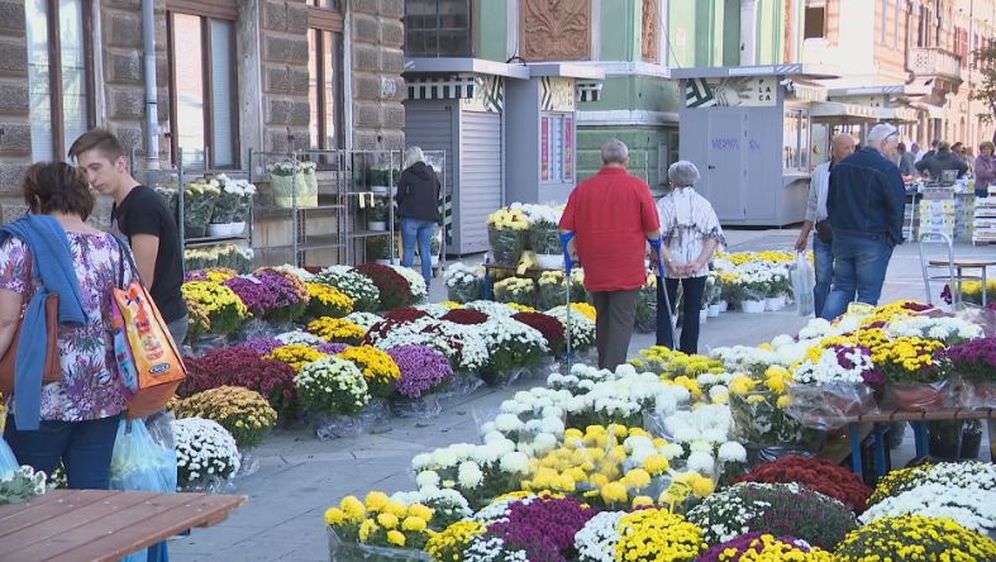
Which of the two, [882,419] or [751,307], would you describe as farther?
[751,307]

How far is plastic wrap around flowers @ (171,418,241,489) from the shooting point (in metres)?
6.98

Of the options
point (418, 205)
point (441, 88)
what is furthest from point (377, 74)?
point (441, 88)

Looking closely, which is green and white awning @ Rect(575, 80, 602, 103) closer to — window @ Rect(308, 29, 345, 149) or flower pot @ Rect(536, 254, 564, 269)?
window @ Rect(308, 29, 345, 149)

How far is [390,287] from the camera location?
12.9 meters

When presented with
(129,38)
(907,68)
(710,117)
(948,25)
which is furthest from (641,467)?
(948,25)

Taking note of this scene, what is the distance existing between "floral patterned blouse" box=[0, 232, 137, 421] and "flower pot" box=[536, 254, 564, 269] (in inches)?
331

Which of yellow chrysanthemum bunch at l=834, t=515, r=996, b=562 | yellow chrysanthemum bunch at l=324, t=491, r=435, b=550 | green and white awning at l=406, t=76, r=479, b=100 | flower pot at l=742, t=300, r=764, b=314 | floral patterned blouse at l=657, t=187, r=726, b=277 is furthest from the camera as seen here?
green and white awning at l=406, t=76, r=479, b=100

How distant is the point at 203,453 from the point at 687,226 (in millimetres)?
4761

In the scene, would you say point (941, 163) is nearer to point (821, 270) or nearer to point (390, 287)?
point (821, 270)

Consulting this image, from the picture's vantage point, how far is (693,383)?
7320 millimetres

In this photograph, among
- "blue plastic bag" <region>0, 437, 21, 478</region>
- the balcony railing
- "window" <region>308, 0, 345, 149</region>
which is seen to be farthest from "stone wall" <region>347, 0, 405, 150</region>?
the balcony railing

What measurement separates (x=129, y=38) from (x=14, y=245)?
8.69 meters

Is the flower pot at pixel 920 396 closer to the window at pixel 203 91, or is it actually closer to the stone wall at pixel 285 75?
the window at pixel 203 91

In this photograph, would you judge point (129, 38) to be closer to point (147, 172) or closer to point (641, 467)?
point (147, 172)
